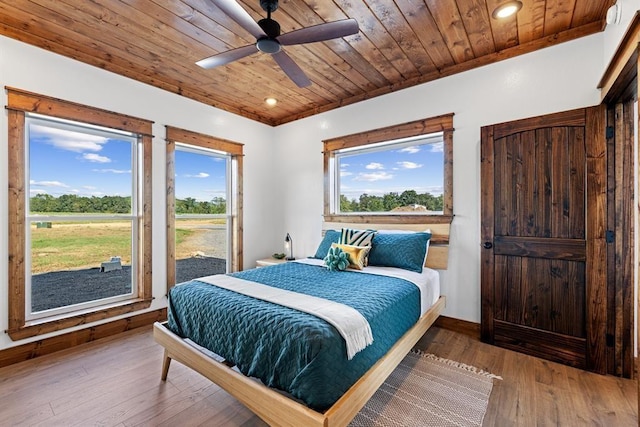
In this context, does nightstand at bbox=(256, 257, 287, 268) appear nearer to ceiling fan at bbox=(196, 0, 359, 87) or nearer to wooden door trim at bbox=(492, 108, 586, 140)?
ceiling fan at bbox=(196, 0, 359, 87)

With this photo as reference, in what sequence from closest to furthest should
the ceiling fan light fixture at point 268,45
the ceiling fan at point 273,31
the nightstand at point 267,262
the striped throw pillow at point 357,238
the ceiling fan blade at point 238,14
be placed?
the ceiling fan blade at point 238,14 < the ceiling fan at point 273,31 < the ceiling fan light fixture at point 268,45 < the striped throw pillow at point 357,238 < the nightstand at point 267,262

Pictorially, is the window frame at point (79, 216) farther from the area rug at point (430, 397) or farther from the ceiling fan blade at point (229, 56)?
the area rug at point (430, 397)

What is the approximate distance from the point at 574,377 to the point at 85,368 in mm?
3821

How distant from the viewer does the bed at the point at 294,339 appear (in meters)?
1.37

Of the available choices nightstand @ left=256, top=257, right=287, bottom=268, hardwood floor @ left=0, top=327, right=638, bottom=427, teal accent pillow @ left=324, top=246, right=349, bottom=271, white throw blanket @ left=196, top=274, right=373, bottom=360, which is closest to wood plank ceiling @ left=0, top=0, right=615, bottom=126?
teal accent pillow @ left=324, top=246, right=349, bottom=271

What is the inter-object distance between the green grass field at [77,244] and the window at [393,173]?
2.49 metres

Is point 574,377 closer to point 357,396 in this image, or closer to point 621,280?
point 621,280

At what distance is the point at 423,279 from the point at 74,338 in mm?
3290

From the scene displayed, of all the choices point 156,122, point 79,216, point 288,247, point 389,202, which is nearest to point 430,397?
point 389,202

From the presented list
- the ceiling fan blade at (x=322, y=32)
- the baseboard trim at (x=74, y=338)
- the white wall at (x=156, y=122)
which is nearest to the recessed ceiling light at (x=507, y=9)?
the ceiling fan blade at (x=322, y=32)

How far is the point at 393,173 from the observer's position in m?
3.69

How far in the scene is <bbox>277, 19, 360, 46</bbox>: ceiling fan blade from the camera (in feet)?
6.12

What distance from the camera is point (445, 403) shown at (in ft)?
6.24

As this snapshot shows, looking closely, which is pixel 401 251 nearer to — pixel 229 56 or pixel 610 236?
pixel 610 236
